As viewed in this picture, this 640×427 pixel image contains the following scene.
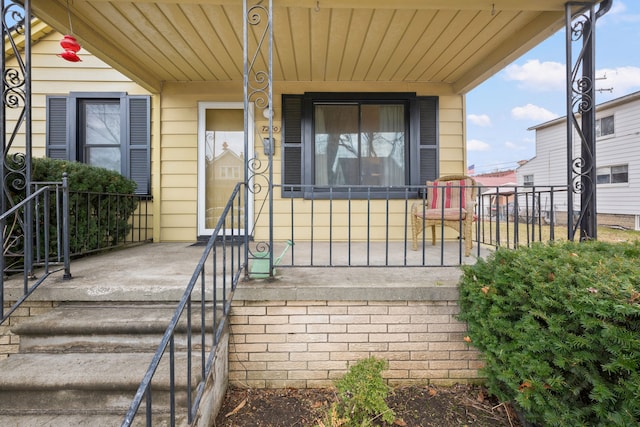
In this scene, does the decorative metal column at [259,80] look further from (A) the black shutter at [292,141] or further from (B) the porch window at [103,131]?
(B) the porch window at [103,131]

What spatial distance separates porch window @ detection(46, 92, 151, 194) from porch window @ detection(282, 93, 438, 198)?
6.15ft

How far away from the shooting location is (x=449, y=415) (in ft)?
6.11

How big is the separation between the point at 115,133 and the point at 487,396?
4.93m

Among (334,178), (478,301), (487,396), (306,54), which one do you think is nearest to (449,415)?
(487,396)

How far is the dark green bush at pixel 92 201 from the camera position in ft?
9.20

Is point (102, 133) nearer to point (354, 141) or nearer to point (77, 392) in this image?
point (354, 141)

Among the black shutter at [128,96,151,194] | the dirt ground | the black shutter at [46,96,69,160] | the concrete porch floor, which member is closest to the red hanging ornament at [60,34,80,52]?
the black shutter at [128,96,151,194]

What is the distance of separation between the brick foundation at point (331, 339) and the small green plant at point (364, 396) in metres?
0.35

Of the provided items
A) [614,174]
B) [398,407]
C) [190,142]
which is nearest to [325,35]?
[190,142]

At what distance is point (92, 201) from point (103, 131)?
1.54m

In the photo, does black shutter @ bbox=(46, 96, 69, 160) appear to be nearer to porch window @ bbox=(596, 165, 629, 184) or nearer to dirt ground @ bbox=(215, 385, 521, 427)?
dirt ground @ bbox=(215, 385, 521, 427)

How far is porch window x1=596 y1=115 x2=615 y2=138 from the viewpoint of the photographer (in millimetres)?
10610

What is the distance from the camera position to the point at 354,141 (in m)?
4.20

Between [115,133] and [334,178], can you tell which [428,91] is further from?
[115,133]
